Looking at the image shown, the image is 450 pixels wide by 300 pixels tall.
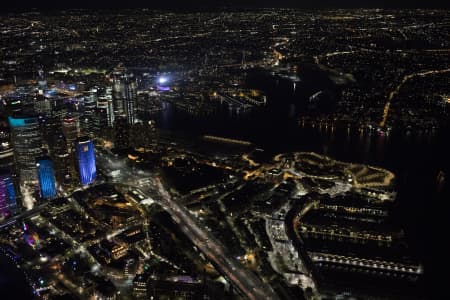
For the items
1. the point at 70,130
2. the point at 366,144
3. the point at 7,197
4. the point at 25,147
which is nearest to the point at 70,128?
the point at 70,130

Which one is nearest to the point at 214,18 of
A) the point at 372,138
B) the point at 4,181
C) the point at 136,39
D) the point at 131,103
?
the point at 136,39

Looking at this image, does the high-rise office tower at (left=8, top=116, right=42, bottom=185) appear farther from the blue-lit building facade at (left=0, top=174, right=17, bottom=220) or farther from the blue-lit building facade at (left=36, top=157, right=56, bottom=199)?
the blue-lit building facade at (left=0, top=174, right=17, bottom=220)

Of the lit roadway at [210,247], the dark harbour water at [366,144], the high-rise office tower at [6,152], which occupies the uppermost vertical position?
the high-rise office tower at [6,152]

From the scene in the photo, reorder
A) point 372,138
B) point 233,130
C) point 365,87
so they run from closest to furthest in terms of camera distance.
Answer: point 372,138 < point 233,130 < point 365,87

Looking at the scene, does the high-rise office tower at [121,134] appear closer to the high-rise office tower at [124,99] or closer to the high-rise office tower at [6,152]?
the high-rise office tower at [124,99]

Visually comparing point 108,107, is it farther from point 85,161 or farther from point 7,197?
point 7,197

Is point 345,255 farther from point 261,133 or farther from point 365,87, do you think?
point 365,87

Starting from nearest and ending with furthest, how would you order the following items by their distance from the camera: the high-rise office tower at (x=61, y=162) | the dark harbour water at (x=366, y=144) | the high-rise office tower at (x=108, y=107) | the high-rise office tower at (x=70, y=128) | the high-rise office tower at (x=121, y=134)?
the dark harbour water at (x=366, y=144) → the high-rise office tower at (x=61, y=162) → the high-rise office tower at (x=70, y=128) → the high-rise office tower at (x=121, y=134) → the high-rise office tower at (x=108, y=107)

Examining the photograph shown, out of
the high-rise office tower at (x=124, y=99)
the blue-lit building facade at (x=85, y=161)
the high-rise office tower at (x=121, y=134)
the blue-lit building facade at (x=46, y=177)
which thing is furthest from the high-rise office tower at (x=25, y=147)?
the high-rise office tower at (x=124, y=99)
